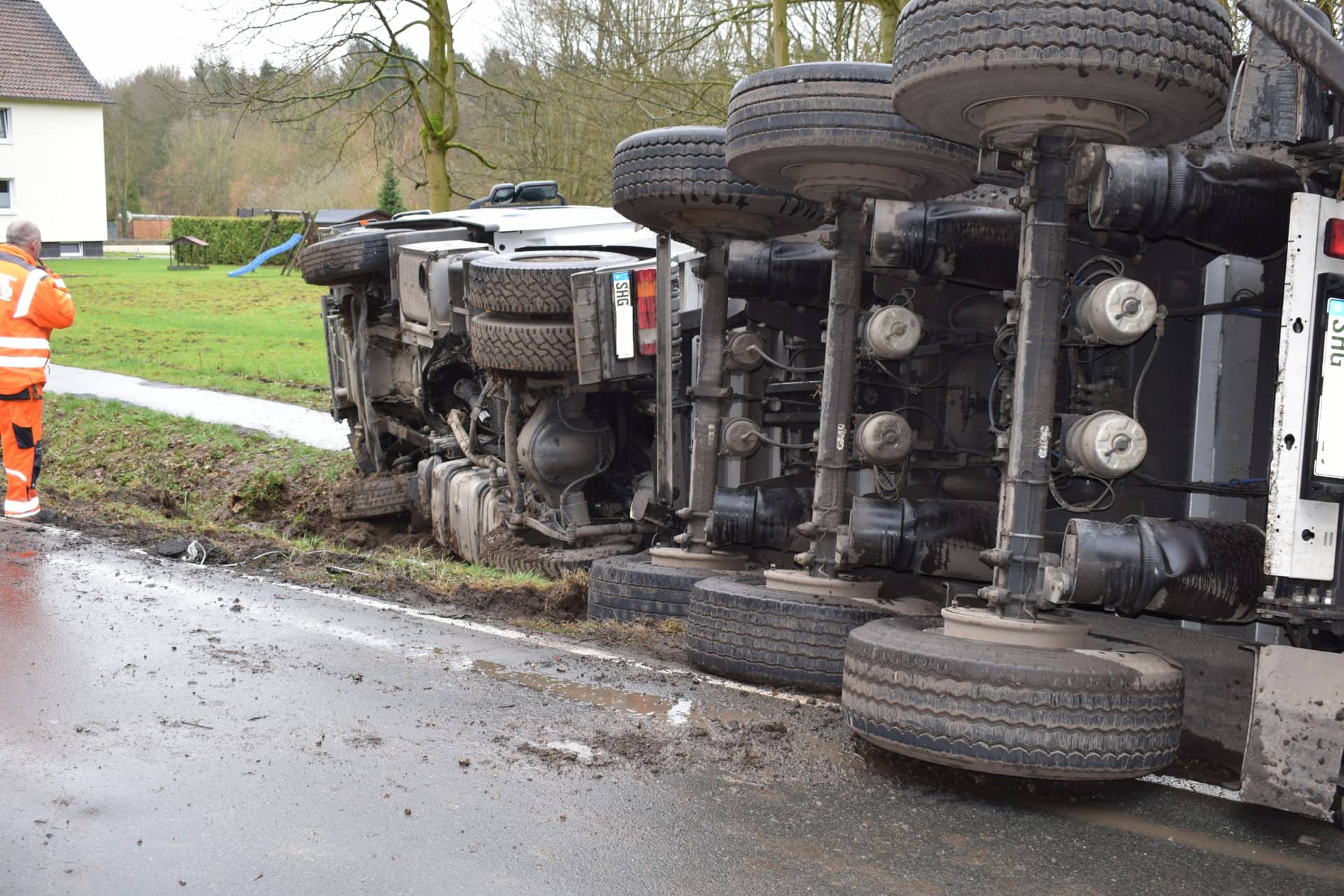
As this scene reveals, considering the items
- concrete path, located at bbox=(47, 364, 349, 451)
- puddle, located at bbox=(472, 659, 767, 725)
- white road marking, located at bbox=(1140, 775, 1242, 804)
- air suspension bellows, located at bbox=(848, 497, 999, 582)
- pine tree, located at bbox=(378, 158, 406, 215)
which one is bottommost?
white road marking, located at bbox=(1140, 775, 1242, 804)

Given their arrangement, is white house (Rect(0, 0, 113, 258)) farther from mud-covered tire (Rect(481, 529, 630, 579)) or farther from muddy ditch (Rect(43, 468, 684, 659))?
mud-covered tire (Rect(481, 529, 630, 579))

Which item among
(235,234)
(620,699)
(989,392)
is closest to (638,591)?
(620,699)

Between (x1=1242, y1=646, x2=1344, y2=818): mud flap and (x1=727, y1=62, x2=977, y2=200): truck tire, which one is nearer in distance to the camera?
(x1=1242, y1=646, x2=1344, y2=818): mud flap

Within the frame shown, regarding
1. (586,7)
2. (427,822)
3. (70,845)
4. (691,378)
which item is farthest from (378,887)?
(586,7)

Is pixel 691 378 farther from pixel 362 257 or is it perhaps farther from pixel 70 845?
pixel 70 845

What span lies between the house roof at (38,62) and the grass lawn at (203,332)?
1475 cm

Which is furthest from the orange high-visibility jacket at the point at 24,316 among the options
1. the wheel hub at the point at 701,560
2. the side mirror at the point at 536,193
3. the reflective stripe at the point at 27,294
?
the wheel hub at the point at 701,560

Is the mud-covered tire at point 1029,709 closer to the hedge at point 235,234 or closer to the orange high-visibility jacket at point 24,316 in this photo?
the orange high-visibility jacket at point 24,316

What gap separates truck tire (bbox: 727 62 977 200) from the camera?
453 cm

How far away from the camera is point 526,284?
21.8ft

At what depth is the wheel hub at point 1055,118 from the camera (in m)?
3.73

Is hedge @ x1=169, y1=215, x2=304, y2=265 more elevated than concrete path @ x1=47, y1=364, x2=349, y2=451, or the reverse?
hedge @ x1=169, y1=215, x2=304, y2=265

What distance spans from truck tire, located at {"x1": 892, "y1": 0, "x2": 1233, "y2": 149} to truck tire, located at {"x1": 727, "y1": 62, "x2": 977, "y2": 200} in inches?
23.4

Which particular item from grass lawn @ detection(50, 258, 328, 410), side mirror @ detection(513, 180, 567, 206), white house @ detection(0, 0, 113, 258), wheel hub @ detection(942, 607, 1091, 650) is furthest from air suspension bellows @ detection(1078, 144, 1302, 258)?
white house @ detection(0, 0, 113, 258)
